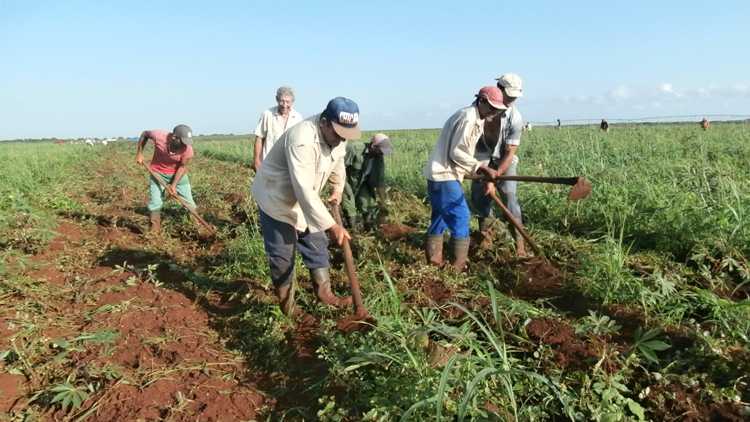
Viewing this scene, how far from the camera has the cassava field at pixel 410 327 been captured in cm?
213

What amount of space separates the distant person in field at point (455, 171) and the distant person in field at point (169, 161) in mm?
2994

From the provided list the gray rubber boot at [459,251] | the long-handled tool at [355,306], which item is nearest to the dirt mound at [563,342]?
the long-handled tool at [355,306]

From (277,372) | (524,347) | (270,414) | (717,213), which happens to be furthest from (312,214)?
(717,213)

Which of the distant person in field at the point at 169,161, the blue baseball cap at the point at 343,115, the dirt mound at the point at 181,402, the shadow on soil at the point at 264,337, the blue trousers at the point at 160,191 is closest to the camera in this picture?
the dirt mound at the point at 181,402

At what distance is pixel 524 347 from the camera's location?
2596mm

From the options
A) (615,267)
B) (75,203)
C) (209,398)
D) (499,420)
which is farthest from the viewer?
(75,203)

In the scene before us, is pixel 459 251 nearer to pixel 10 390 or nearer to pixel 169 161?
pixel 10 390

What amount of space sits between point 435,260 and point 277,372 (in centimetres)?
170

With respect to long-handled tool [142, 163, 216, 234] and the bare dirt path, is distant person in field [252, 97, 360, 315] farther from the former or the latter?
long-handled tool [142, 163, 216, 234]

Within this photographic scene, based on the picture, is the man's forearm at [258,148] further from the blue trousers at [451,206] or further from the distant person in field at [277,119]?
the blue trousers at [451,206]

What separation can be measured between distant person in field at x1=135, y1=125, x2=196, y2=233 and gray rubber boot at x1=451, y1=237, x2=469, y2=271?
3.23m

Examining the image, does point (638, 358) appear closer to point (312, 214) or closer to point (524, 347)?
point (524, 347)

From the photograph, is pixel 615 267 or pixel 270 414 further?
pixel 615 267

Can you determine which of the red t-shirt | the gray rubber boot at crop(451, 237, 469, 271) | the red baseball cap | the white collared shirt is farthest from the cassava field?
the red baseball cap
